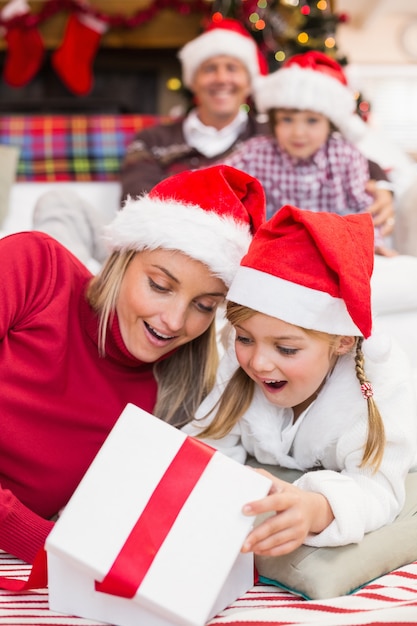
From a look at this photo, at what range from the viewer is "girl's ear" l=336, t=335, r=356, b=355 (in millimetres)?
1257

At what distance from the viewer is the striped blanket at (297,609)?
922 mm

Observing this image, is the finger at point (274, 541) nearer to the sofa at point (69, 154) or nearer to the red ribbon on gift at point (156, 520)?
the red ribbon on gift at point (156, 520)

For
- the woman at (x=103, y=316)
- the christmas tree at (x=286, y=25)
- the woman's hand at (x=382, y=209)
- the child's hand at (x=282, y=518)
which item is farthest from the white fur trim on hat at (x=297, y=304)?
the christmas tree at (x=286, y=25)

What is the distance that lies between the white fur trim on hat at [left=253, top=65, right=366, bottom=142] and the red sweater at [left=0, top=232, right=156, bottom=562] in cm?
131

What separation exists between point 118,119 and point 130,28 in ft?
6.11

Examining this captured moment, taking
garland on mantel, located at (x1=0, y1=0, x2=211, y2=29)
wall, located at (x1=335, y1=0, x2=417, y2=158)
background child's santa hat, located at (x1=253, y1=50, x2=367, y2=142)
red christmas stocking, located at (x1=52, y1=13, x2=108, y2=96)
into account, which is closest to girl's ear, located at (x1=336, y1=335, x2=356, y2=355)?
background child's santa hat, located at (x1=253, y1=50, x2=367, y2=142)

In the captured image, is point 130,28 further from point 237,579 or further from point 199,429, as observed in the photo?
point 237,579

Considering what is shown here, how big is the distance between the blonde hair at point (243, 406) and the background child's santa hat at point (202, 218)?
0.31ft

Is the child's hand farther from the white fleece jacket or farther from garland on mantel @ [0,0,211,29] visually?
garland on mantel @ [0,0,211,29]

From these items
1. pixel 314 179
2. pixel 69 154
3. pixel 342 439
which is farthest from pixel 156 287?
pixel 69 154

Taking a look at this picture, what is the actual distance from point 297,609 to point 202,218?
643mm

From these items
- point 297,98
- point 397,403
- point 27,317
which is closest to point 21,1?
point 297,98

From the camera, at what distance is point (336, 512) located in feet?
3.59

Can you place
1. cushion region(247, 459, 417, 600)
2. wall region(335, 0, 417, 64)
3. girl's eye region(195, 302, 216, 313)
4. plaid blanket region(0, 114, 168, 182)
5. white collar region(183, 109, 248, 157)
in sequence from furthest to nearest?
wall region(335, 0, 417, 64) → plaid blanket region(0, 114, 168, 182) → white collar region(183, 109, 248, 157) → girl's eye region(195, 302, 216, 313) → cushion region(247, 459, 417, 600)
